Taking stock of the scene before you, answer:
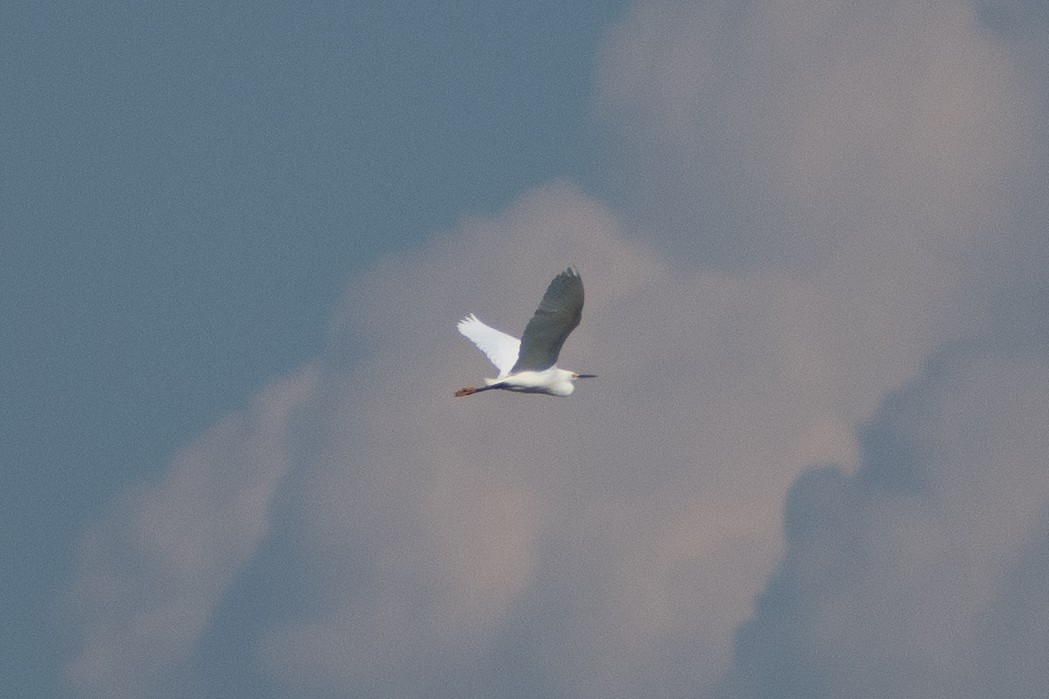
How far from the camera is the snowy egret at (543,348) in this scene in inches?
2202

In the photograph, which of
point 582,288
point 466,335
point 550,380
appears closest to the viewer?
point 582,288

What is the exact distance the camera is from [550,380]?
202 feet

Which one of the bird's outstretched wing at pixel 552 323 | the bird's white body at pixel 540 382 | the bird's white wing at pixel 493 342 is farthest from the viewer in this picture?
the bird's white wing at pixel 493 342

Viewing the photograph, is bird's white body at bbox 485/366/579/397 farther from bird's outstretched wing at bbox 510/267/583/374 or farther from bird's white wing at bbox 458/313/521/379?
bird's white wing at bbox 458/313/521/379

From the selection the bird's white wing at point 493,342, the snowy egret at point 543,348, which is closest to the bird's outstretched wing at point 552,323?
the snowy egret at point 543,348

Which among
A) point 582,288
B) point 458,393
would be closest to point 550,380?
point 458,393

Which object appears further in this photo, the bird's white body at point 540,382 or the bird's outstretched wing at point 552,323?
the bird's white body at point 540,382

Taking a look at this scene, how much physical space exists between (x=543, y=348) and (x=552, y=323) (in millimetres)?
2031

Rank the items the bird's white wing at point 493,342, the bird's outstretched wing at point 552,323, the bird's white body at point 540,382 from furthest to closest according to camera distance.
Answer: the bird's white wing at point 493,342 < the bird's white body at point 540,382 < the bird's outstretched wing at point 552,323

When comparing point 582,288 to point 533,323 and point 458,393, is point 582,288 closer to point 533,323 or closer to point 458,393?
point 533,323

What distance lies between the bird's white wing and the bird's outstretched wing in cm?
339

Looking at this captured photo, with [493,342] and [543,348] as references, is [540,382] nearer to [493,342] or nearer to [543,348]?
[543,348]

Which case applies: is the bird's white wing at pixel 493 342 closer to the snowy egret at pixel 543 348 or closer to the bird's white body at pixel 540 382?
the snowy egret at pixel 543 348

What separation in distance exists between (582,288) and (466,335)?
49.3ft
